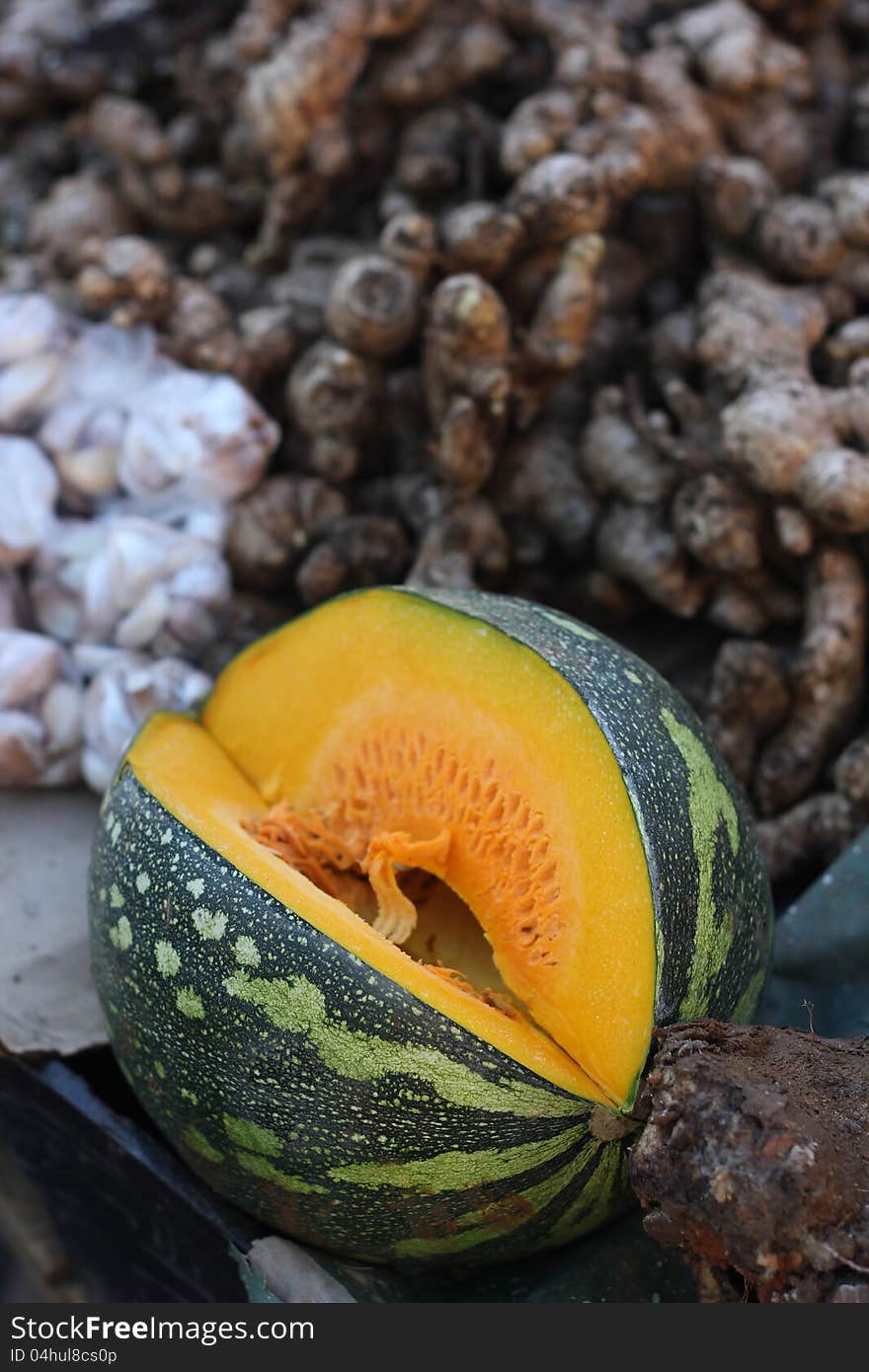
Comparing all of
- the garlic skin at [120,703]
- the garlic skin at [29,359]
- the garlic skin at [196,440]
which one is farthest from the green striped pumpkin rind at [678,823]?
the garlic skin at [29,359]

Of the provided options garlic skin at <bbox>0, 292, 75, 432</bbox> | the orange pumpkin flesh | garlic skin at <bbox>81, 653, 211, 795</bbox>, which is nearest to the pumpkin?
the orange pumpkin flesh

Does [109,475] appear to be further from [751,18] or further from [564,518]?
[751,18]

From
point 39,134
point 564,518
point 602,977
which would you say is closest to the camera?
point 602,977

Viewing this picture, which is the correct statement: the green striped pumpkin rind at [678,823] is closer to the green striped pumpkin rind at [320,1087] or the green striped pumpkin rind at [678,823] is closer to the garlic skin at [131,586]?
the green striped pumpkin rind at [320,1087]

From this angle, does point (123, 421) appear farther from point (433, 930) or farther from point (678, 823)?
point (678, 823)

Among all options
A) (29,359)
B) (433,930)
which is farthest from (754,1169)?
(29,359)

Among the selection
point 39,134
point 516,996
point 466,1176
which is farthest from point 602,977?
point 39,134
